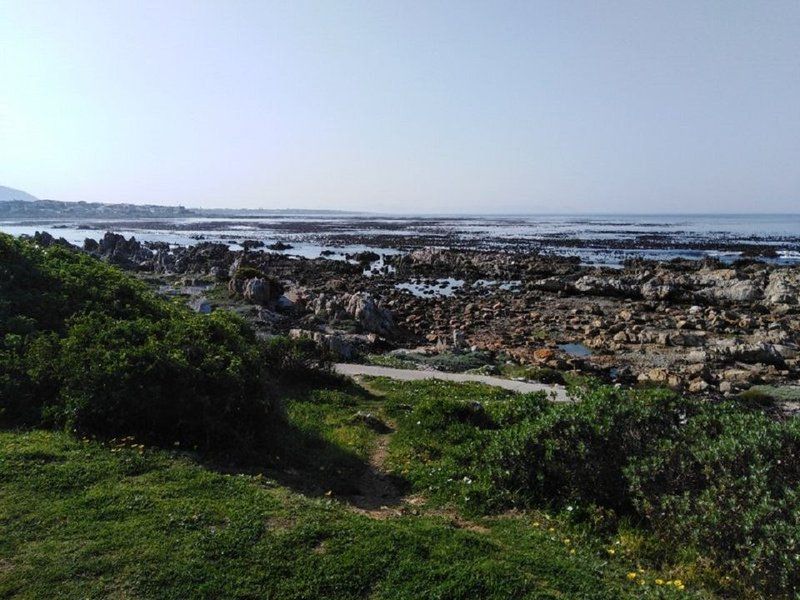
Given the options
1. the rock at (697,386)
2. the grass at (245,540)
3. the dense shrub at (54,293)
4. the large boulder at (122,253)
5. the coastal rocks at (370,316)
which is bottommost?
the rock at (697,386)

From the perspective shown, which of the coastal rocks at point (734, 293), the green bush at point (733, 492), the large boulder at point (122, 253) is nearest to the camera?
the green bush at point (733, 492)

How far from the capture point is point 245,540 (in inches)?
265

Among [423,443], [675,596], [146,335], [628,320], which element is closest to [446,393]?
[423,443]

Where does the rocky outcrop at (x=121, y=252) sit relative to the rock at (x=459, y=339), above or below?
above

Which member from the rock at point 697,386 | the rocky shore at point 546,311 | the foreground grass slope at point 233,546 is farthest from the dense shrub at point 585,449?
the rocky shore at point 546,311

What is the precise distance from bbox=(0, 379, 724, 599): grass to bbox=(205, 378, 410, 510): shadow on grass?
8 centimetres

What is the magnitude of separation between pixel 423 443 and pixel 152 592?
268 inches

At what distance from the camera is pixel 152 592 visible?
5766 mm

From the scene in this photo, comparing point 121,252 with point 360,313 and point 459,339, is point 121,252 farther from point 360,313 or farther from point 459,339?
point 459,339

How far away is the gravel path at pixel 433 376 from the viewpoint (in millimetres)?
18797

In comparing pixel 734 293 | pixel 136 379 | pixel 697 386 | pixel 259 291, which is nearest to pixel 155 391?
pixel 136 379

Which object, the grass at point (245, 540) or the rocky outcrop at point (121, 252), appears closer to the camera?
the grass at point (245, 540)

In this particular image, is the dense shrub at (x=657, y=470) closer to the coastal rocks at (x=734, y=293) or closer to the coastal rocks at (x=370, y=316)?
the coastal rocks at (x=370, y=316)

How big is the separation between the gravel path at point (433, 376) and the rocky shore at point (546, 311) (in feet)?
6.07
